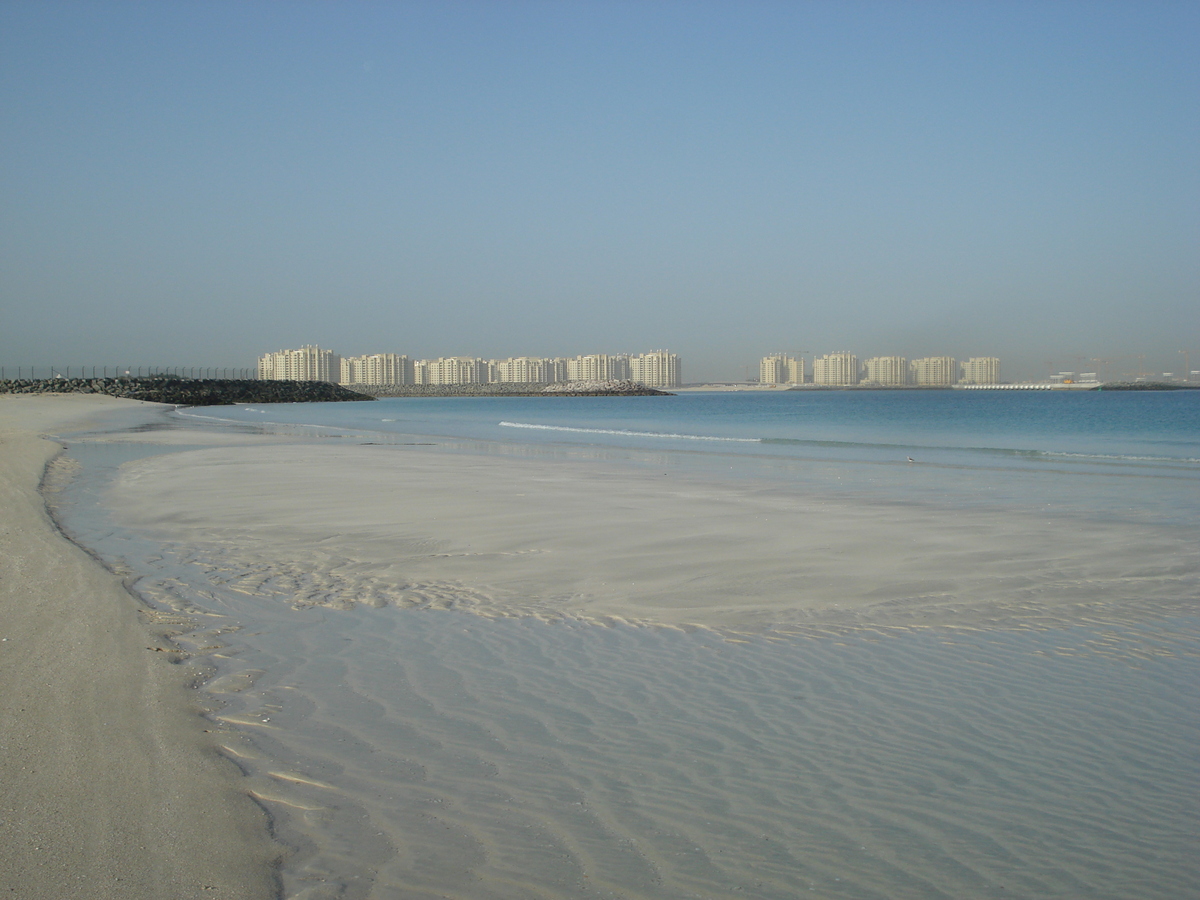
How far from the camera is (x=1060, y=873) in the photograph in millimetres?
2912

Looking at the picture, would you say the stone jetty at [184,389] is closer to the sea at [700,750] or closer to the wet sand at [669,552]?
the wet sand at [669,552]

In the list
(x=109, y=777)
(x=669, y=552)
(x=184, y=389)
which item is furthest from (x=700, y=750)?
(x=184, y=389)

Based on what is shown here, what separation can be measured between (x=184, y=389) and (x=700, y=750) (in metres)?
103

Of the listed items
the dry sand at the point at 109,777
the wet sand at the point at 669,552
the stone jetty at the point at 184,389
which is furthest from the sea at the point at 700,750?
the stone jetty at the point at 184,389

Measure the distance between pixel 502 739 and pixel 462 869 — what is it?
3.54 ft

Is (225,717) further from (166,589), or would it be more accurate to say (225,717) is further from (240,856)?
(166,589)

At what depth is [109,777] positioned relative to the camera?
11.1 feet

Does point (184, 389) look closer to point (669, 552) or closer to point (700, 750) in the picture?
point (669, 552)

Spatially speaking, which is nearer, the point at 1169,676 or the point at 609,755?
the point at 609,755

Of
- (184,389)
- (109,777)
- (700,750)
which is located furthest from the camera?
(184,389)

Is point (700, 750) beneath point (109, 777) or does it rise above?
beneath

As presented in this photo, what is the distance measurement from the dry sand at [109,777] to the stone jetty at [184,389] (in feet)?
275

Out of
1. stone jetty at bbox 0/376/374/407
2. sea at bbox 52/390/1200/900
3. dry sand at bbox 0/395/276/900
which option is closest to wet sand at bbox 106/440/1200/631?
sea at bbox 52/390/1200/900

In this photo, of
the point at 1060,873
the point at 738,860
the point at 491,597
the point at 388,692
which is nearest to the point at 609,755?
the point at 738,860
